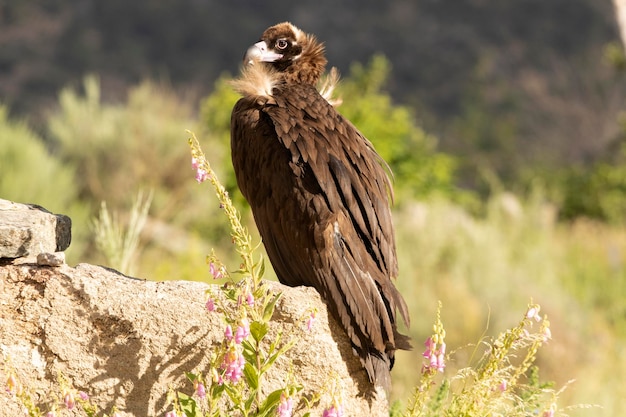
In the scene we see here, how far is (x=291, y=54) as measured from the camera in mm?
4227

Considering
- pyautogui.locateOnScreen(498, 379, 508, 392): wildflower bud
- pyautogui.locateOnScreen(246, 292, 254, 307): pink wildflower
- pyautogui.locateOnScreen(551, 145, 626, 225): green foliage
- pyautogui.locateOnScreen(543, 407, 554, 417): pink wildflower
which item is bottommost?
pyautogui.locateOnScreen(246, 292, 254, 307): pink wildflower

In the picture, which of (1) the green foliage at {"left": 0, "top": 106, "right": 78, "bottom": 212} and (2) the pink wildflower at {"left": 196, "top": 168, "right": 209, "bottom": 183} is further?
(1) the green foliage at {"left": 0, "top": 106, "right": 78, "bottom": 212}

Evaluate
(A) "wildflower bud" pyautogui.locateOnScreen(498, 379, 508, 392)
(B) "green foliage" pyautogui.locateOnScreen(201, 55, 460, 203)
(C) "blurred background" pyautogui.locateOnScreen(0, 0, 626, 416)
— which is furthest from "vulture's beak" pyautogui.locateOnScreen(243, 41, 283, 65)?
A: (B) "green foliage" pyautogui.locateOnScreen(201, 55, 460, 203)

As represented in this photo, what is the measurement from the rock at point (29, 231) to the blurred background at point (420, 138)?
1107 mm

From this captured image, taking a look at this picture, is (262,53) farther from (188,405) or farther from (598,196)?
(598,196)

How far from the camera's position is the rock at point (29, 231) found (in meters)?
3.25

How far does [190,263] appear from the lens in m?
8.16

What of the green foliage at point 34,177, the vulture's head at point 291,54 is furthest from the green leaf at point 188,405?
the green foliage at point 34,177

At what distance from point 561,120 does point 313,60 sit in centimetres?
2543

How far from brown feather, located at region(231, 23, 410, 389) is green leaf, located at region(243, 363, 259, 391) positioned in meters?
0.53

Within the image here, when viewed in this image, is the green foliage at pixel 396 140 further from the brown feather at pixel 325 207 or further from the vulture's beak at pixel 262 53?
the brown feather at pixel 325 207

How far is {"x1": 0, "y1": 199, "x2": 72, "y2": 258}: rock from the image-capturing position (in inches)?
128

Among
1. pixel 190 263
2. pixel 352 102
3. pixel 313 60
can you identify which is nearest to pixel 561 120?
pixel 352 102

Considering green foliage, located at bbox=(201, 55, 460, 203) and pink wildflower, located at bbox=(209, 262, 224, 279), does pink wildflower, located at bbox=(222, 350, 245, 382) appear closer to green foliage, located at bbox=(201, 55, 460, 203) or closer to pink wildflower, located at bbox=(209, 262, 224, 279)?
pink wildflower, located at bbox=(209, 262, 224, 279)
